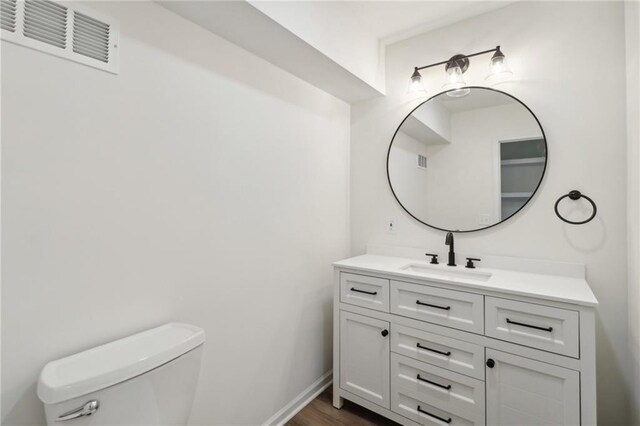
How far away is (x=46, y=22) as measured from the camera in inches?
36.8

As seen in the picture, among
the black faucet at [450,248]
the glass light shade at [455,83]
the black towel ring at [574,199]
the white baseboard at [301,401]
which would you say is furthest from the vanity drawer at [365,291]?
the glass light shade at [455,83]

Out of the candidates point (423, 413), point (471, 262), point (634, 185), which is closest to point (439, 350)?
point (423, 413)

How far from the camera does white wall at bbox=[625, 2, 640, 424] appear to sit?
129 centimetres

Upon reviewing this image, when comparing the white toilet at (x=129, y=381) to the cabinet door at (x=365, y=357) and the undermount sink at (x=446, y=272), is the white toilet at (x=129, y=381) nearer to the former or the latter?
the cabinet door at (x=365, y=357)

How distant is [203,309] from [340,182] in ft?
4.45

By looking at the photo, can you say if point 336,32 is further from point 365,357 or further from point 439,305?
point 365,357

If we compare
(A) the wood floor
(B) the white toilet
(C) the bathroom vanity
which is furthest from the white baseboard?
(B) the white toilet

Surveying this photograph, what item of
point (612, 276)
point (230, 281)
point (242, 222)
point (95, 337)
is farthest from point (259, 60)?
point (612, 276)

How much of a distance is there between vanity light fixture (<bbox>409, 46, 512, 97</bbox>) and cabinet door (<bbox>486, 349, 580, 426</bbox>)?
153cm

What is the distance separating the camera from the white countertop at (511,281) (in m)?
1.25

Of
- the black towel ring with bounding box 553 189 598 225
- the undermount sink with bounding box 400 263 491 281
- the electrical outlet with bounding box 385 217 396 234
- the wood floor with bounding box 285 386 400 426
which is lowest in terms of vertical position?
the wood floor with bounding box 285 386 400 426

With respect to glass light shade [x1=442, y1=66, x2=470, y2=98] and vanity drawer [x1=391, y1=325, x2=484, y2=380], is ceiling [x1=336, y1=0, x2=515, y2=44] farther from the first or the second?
vanity drawer [x1=391, y1=325, x2=484, y2=380]

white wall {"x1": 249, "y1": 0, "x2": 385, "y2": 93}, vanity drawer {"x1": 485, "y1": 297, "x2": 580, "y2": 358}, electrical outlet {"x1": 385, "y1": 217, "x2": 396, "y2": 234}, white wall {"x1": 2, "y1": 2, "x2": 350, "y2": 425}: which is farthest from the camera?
electrical outlet {"x1": 385, "y1": 217, "x2": 396, "y2": 234}

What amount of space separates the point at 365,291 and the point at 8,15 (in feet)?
6.00
